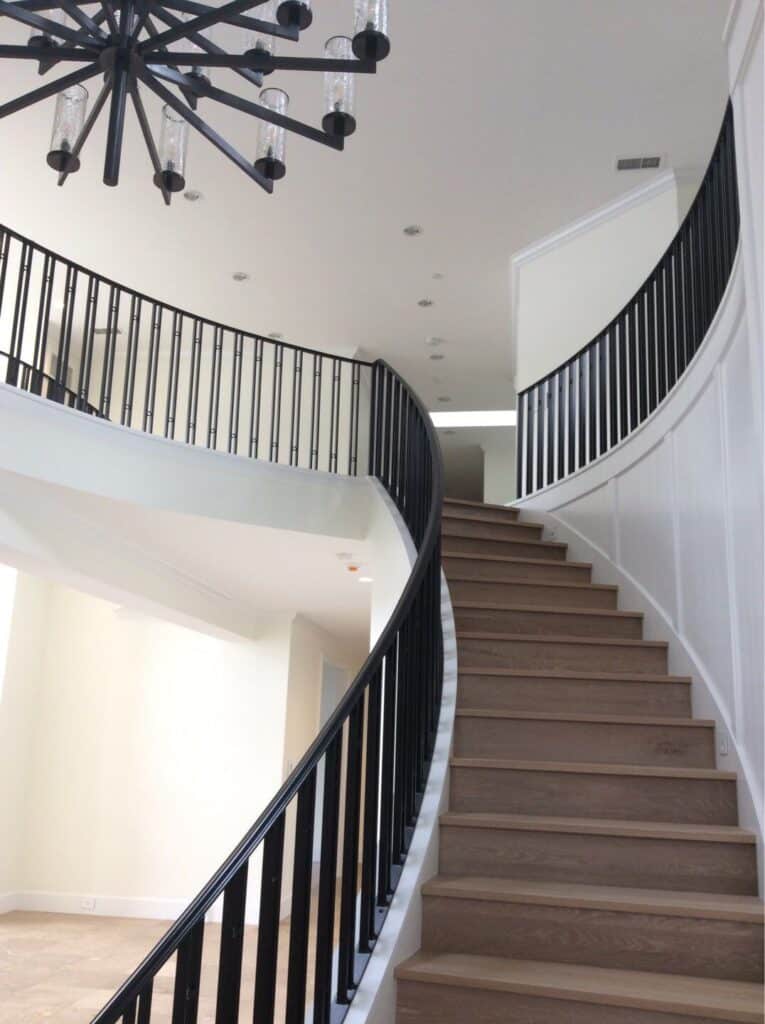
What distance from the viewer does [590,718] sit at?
3719 millimetres

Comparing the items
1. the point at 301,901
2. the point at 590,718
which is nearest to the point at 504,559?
the point at 590,718

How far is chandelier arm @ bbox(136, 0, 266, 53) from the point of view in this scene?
274cm

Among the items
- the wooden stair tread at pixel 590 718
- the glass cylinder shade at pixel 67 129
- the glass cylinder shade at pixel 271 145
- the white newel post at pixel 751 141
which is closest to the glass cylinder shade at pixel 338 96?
the glass cylinder shade at pixel 271 145

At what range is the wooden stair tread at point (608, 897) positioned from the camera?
272cm

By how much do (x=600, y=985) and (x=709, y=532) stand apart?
1.95 metres

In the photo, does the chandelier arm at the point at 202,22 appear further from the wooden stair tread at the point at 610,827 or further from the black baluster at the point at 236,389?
the black baluster at the point at 236,389

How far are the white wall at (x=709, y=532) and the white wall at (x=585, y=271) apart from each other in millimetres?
2554

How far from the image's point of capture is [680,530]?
4.34 metres

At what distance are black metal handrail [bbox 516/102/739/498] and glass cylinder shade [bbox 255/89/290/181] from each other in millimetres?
1793

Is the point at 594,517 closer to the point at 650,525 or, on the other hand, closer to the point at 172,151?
the point at 650,525

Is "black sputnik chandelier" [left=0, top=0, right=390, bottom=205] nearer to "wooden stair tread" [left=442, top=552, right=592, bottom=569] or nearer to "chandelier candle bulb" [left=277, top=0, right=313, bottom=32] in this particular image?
"chandelier candle bulb" [left=277, top=0, right=313, bottom=32]

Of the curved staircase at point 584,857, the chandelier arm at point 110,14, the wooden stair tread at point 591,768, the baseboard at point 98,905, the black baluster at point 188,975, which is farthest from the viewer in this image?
the baseboard at point 98,905

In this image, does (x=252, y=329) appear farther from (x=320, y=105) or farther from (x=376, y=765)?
(x=376, y=765)

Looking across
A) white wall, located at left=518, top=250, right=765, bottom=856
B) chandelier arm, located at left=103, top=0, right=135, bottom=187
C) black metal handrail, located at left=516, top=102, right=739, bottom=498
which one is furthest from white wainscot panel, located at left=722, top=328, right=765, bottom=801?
chandelier arm, located at left=103, top=0, right=135, bottom=187
